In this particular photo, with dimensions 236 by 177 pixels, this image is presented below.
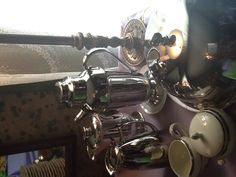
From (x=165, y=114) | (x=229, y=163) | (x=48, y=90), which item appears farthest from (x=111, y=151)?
(x=48, y=90)

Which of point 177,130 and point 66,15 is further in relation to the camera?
point 66,15

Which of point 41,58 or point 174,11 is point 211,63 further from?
point 41,58

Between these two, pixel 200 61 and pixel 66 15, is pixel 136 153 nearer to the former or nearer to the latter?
pixel 200 61

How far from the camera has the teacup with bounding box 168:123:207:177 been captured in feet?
1.97

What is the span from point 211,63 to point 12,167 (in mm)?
658

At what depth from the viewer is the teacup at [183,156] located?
60 cm

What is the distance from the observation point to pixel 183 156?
63 centimetres

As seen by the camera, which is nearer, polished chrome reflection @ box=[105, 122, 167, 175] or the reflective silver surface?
the reflective silver surface

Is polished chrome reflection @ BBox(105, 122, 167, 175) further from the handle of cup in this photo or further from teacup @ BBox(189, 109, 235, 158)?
teacup @ BBox(189, 109, 235, 158)

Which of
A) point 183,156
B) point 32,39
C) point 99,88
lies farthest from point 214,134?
point 32,39

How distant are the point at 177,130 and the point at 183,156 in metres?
0.08

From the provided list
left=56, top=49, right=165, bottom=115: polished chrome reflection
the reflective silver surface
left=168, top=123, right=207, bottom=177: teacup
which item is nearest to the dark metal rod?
left=56, top=49, right=165, bottom=115: polished chrome reflection

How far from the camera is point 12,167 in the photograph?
907 millimetres

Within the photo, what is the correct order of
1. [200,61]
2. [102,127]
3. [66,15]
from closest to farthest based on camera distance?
[200,61]
[102,127]
[66,15]
